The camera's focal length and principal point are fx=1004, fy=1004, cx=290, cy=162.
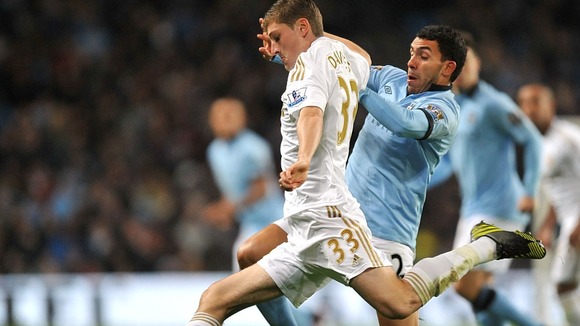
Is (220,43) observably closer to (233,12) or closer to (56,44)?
(233,12)

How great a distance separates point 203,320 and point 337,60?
1.27 m

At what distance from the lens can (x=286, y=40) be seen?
14.5 ft

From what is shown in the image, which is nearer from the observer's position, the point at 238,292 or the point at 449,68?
the point at 238,292

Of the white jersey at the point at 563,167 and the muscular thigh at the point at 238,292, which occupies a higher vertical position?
the white jersey at the point at 563,167

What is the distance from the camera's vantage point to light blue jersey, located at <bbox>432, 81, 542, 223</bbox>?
686 cm

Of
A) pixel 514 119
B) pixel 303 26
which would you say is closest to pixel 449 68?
pixel 303 26

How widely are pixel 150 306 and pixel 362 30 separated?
605 centimetres

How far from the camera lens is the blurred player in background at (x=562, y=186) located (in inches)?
311

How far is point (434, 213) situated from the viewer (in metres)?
12.8

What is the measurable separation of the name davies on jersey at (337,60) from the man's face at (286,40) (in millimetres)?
156

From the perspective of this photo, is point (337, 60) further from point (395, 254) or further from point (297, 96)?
point (395, 254)

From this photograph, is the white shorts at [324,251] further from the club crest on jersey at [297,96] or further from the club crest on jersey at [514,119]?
the club crest on jersey at [514,119]

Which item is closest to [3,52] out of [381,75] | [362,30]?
[362,30]

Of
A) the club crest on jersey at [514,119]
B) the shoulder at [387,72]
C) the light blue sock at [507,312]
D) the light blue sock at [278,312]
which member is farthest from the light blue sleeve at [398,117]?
the club crest on jersey at [514,119]
